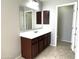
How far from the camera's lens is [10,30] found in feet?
7.53

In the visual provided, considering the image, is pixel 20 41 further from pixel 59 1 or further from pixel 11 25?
pixel 59 1

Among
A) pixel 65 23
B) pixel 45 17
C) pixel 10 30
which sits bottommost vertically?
pixel 10 30

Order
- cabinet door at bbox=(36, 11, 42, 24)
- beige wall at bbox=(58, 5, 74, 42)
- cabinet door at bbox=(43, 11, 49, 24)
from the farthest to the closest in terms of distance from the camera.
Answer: beige wall at bbox=(58, 5, 74, 42) → cabinet door at bbox=(43, 11, 49, 24) → cabinet door at bbox=(36, 11, 42, 24)

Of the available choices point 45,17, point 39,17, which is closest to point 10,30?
point 39,17

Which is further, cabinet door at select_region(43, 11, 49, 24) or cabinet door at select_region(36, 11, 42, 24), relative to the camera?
cabinet door at select_region(43, 11, 49, 24)

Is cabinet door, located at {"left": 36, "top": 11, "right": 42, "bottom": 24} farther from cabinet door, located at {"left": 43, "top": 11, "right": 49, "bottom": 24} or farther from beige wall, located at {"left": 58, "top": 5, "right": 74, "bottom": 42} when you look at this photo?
beige wall, located at {"left": 58, "top": 5, "right": 74, "bottom": 42}

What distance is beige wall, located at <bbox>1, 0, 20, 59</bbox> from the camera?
2074 mm

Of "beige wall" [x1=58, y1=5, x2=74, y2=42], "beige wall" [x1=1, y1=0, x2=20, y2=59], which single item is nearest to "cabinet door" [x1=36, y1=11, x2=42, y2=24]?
"beige wall" [x1=1, y1=0, x2=20, y2=59]

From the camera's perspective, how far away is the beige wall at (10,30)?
6.81 ft

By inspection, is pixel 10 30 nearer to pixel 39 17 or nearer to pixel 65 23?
pixel 39 17

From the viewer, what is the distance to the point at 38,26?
418cm

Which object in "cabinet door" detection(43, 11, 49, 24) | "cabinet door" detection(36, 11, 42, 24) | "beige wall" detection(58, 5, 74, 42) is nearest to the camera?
"cabinet door" detection(36, 11, 42, 24)

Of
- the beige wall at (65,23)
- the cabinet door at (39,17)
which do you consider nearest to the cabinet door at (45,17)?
the cabinet door at (39,17)

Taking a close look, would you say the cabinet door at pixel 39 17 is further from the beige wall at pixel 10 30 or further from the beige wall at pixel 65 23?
the beige wall at pixel 65 23
